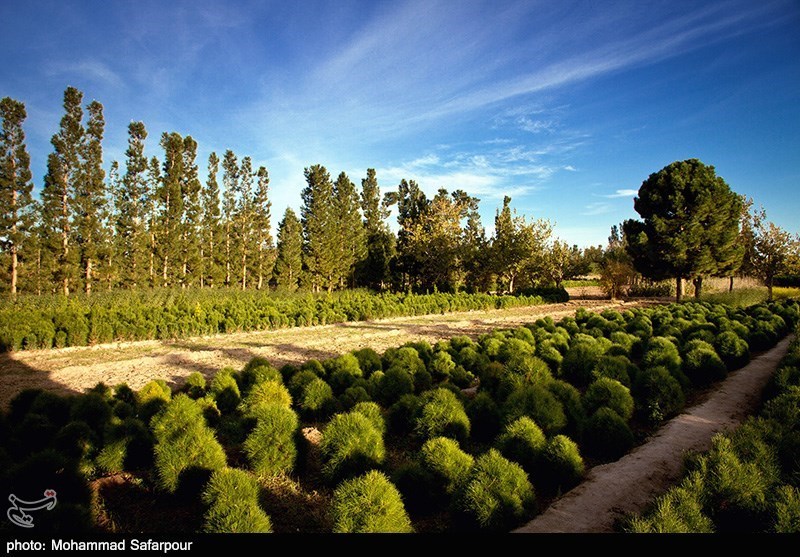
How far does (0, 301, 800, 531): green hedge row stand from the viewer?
3.13 meters

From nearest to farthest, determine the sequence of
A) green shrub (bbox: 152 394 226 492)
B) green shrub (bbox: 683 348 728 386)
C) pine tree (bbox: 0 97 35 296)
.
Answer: green shrub (bbox: 152 394 226 492), green shrub (bbox: 683 348 728 386), pine tree (bbox: 0 97 35 296)

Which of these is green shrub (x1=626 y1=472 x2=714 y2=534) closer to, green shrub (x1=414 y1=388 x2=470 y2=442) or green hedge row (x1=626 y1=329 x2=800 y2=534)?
green hedge row (x1=626 y1=329 x2=800 y2=534)

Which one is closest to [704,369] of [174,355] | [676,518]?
[676,518]

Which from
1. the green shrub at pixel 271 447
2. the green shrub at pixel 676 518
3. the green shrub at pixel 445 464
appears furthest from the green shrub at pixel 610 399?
the green shrub at pixel 271 447

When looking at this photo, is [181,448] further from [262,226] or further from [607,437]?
[262,226]

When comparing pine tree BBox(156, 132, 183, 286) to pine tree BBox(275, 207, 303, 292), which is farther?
pine tree BBox(275, 207, 303, 292)

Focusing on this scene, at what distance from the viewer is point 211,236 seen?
33.9 metres

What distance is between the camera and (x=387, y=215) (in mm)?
53562

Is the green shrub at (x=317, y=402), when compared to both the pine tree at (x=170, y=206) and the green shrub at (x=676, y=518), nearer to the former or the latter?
the green shrub at (x=676, y=518)

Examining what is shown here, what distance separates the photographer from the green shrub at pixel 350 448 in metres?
3.89

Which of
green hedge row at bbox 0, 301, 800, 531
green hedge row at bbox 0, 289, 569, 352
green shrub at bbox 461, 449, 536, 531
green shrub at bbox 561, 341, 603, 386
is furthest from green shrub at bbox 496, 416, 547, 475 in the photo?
green hedge row at bbox 0, 289, 569, 352

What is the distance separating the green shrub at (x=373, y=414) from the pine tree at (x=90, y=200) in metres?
26.6

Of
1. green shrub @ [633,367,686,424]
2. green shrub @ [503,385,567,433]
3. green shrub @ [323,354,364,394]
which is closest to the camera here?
green shrub @ [503,385,567,433]

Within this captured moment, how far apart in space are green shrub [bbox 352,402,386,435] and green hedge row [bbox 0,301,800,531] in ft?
0.07
